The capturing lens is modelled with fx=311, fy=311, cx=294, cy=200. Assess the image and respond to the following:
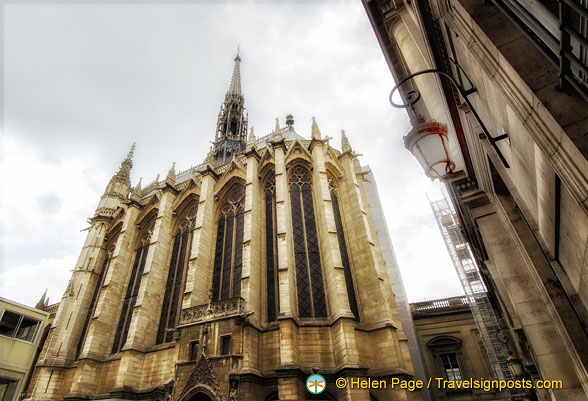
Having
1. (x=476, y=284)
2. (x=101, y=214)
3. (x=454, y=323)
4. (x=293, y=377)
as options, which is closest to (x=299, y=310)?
(x=293, y=377)

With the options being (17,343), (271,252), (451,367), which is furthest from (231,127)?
(451,367)

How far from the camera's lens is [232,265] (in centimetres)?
1620

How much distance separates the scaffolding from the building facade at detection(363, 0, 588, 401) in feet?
31.6

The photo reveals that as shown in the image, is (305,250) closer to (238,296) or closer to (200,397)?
(238,296)

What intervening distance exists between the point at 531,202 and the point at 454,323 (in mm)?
20221

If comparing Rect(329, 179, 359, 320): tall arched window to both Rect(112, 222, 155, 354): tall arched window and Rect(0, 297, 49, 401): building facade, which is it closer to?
Rect(112, 222, 155, 354): tall arched window

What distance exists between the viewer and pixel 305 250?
15.2 meters

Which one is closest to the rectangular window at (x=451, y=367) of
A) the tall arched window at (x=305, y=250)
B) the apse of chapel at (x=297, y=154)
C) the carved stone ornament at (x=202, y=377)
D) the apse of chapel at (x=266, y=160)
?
the tall arched window at (x=305, y=250)

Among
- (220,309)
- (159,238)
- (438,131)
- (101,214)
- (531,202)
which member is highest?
(101,214)

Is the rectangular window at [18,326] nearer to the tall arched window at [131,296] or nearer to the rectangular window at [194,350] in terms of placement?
the tall arched window at [131,296]

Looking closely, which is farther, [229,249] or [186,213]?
[186,213]

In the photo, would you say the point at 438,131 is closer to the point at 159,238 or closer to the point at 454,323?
the point at 159,238

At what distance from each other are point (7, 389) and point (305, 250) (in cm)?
1957

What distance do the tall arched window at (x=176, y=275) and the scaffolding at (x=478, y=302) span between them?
15.4 m
